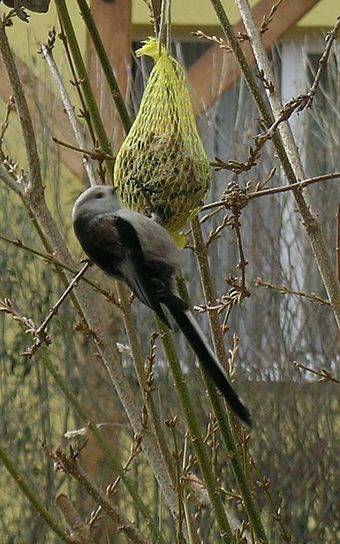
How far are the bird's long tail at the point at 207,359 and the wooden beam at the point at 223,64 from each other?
14.2 feet

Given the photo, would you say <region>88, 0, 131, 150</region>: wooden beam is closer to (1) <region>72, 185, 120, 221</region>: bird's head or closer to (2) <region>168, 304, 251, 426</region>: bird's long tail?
(1) <region>72, 185, 120, 221</region>: bird's head

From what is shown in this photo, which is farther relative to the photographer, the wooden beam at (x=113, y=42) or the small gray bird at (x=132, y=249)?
the wooden beam at (x=113, y=42)

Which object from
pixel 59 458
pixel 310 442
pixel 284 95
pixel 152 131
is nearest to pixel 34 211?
pixel 152 131

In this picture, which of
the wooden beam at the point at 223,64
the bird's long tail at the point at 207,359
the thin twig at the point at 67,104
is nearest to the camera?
the bird's long tail at the point at 207,359

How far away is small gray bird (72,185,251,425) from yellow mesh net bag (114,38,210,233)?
87mm

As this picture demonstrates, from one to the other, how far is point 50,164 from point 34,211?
4.09 m

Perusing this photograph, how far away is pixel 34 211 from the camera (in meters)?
1.84

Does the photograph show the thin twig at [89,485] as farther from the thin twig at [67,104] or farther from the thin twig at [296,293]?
the thin twig at [67,104]

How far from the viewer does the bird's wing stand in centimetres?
163

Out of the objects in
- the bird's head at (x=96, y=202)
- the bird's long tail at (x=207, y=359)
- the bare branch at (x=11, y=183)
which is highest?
the bare branch at (x=11, y=183)

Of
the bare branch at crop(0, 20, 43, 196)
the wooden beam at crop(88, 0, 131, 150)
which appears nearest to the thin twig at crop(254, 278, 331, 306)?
the bare branch at crop(0, 20, 43, 196)

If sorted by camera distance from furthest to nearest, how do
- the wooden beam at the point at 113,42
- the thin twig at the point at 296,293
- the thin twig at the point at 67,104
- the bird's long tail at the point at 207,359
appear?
the wooden beam at the point at 113,42 < the thin twig at the point at 67,104 < the thin twig at the point at 296,293 < the bird's long tail at the point at 207,359

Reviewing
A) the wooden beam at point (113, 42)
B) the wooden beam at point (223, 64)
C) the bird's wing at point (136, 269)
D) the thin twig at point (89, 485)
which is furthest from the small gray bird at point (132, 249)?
the wooden beam at point (223, 64)

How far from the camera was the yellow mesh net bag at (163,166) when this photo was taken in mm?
1830
